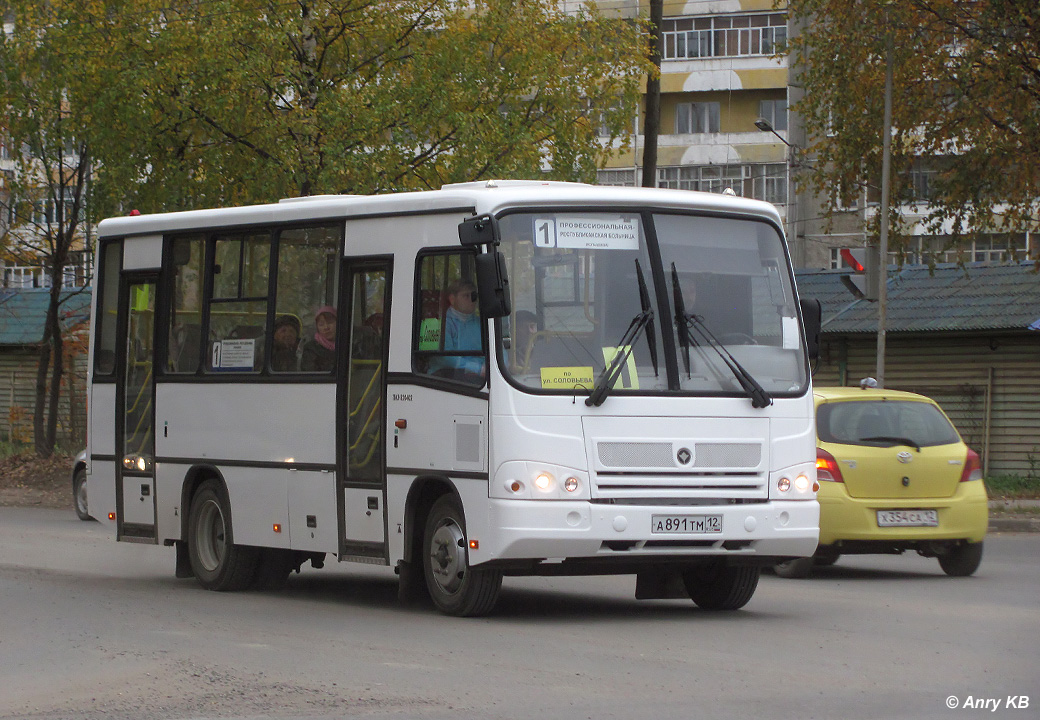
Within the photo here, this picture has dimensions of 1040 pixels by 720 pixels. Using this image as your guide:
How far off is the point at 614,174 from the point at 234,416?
46.3 metres

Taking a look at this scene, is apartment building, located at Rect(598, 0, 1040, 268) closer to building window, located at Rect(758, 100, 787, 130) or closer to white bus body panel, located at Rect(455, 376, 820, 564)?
building window, located at Rect(758, 100, 787, 130)

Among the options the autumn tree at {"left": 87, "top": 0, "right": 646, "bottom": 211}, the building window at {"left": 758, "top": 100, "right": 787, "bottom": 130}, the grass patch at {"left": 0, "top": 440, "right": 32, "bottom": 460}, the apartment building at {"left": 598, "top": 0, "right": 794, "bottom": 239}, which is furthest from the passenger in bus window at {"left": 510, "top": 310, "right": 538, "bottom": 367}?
the building window at {"left": 758, "top": 100, "right": 787, "bottom": 130}

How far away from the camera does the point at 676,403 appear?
11.2 meters

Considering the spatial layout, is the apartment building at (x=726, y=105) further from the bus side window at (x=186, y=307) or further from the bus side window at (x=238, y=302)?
the bus side window at (x=238, y=302)

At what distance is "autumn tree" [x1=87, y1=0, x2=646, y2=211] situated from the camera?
25203 mm

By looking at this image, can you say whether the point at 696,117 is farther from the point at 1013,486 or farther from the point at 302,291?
the point at 302,291

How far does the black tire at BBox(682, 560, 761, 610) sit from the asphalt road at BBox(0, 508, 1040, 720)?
0.17 metres

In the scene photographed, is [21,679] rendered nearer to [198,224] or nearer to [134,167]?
[198,224]

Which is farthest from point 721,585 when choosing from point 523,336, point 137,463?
point 137,463

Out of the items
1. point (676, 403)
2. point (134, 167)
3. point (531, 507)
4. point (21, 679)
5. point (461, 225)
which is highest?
point (134, 167)

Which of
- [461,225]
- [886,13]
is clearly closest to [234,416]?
[461,225]

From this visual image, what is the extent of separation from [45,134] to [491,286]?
21.2m

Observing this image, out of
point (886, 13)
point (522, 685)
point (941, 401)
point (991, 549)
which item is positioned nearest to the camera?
point (522, 685)

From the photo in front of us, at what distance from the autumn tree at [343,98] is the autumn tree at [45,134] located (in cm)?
132
